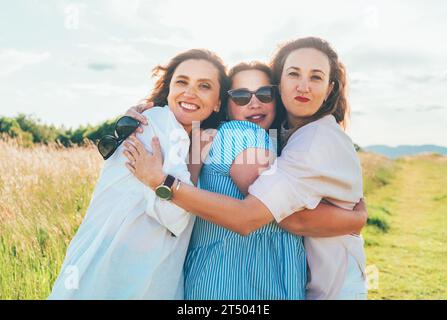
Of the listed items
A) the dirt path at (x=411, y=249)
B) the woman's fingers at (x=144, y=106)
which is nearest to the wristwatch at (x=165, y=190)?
the woman's fingers at (x=144, y=106)

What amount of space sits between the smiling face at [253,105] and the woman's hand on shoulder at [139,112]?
21.4 inches

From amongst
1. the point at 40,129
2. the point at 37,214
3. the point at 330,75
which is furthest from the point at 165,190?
the point at 40,129

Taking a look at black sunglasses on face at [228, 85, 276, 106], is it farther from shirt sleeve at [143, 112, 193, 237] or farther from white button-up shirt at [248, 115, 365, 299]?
shirt sleeve at [143, 112, 193, 237]

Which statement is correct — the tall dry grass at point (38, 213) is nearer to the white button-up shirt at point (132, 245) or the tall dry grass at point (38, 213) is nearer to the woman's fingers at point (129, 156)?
the white button-up shirt at point (132, 245)

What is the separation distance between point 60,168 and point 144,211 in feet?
16.8

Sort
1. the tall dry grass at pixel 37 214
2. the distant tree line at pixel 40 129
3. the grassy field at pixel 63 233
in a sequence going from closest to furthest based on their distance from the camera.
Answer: the tall dry grass at pixel 37 214
the grassy field at pixel 63 233
the distant tree line at pixel 40 129

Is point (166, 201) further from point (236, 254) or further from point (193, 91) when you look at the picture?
point (193, 91)

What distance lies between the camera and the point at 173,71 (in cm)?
357

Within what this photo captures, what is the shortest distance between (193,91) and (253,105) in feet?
1.33

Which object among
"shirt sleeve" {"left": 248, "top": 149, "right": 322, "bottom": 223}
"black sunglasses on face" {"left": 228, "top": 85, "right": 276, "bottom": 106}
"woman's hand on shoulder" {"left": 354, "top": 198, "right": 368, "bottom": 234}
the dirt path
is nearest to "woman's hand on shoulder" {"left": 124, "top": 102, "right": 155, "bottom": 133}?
"black sunglasses on face" {"left": 228, "top": 85, "right": 276, "bottom": 106}

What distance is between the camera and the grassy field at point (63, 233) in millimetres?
4977

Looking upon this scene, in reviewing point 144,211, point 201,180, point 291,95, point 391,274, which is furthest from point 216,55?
point 391,274

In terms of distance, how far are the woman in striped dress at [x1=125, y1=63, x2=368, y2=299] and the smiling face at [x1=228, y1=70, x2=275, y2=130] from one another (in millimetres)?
459

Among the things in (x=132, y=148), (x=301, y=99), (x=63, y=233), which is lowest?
(x=63, y=233)
